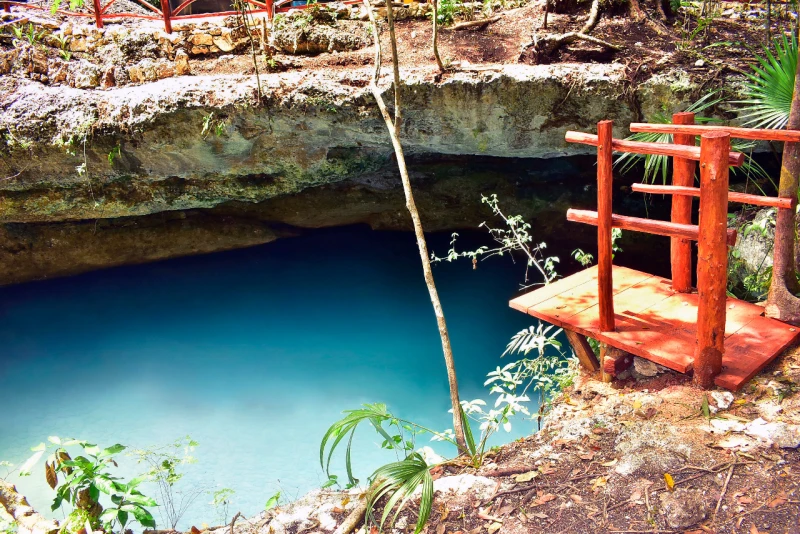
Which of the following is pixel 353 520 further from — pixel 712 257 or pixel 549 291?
pixel 712 257

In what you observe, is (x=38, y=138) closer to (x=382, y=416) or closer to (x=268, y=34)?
(x=268, y=34)

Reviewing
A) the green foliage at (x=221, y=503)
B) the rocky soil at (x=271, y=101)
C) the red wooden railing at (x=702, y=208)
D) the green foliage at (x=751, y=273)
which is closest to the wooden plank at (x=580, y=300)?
the red wooden railing at (x=702, y=208)

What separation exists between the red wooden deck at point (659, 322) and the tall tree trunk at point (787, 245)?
9 cm

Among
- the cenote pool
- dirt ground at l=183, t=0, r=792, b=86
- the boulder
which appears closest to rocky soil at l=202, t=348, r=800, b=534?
the boulder

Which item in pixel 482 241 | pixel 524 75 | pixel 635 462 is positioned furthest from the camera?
pixel 482 241

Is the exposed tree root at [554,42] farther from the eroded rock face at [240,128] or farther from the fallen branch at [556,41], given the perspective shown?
the eroded rock face at [240,128]

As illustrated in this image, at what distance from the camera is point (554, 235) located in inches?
276

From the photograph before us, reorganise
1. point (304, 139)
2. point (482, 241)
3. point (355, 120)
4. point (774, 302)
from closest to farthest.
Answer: point (774, 302) → point (355, 120) → point (304, 139) → point (482, 241)

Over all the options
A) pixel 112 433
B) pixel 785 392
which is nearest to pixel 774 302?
pixel 785 392

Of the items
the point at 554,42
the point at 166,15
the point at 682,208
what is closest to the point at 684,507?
the point at 682,208

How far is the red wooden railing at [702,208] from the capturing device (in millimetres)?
2508

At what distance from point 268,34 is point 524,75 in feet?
7.80

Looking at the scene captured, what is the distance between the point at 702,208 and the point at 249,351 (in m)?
4.90

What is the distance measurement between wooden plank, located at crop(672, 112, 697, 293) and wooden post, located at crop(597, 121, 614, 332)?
59 cm
